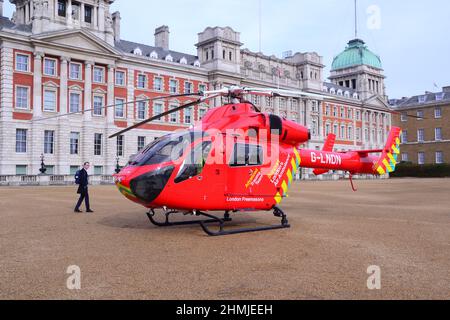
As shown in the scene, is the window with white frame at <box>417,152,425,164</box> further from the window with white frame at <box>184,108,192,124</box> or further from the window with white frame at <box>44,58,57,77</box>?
the window with white frame at <box>44,58,57,77</box>

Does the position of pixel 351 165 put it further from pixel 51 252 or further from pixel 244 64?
pixel 244 64

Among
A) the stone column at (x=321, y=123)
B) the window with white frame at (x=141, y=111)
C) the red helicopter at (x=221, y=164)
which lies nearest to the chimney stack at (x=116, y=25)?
the window with white frame at (x=141, y=111)

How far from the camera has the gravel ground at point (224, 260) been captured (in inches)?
209

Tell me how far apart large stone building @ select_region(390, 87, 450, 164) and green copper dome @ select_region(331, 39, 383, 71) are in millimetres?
10873

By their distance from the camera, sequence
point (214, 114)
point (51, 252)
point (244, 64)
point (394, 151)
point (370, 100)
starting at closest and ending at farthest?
1. point (51, 252)
2. point (214, 114)
3. point (394, 151)
4. point (244, 64)
5. point (370, 100)

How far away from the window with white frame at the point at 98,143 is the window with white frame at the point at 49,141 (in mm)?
4579

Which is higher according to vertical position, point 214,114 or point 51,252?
point 214,114

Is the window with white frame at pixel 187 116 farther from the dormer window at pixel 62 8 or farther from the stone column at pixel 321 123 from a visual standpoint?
the stone column at pixel 321 123

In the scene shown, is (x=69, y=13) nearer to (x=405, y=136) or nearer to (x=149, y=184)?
(x=149, y=184)

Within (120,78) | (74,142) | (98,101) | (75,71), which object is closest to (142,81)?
(120,78)

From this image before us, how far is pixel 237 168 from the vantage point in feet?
33.9

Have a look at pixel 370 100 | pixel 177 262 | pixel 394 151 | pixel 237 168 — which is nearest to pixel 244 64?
pixel 370 100
